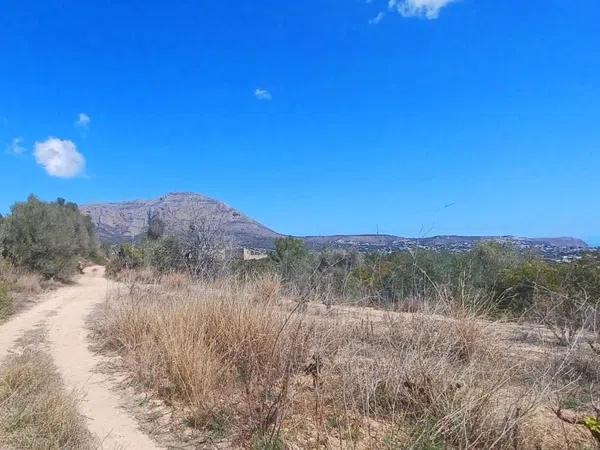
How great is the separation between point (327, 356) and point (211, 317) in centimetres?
187

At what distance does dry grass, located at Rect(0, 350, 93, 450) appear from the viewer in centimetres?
414

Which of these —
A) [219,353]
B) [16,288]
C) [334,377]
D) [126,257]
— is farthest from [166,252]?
[334,377]

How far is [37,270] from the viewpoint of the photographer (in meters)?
23.9

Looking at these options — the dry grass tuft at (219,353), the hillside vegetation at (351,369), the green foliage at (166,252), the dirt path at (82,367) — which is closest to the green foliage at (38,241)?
the green foliage at (166,252)

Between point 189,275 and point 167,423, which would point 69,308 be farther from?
point 167,423

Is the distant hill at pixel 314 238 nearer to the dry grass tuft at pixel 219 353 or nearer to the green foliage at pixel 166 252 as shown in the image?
the green foliage at pixel 166 252

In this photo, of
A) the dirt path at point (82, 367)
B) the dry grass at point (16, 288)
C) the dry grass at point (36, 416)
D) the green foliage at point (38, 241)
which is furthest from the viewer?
the green foliage at point (38, 241)

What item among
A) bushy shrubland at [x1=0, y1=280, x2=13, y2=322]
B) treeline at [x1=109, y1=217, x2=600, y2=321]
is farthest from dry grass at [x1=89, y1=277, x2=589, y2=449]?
bushy shrubland at [x1=0, y1=280, x2=13, y2=322]

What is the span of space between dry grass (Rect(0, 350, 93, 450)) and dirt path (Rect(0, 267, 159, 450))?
27cm

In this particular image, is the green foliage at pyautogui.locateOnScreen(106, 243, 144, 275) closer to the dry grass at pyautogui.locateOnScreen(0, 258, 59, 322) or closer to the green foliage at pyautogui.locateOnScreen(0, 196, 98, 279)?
the green foliage at pyautogui.locateOnScreen(0, 196, 98, 279)

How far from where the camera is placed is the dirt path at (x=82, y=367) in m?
4.72

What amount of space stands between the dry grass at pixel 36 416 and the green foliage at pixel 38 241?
18958 millimetres

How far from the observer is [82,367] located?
7348 millimetres

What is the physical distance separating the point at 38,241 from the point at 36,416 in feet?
72.4
